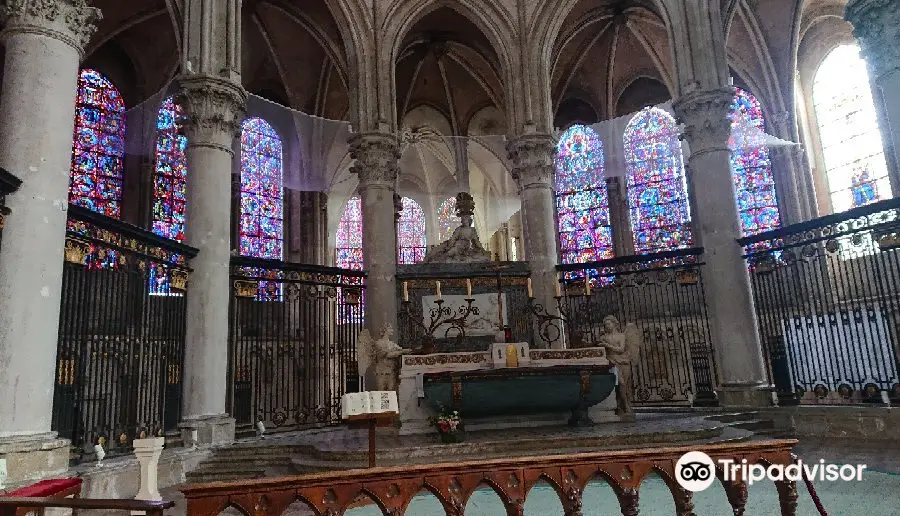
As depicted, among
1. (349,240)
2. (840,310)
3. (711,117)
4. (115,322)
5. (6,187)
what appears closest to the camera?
(6,187)

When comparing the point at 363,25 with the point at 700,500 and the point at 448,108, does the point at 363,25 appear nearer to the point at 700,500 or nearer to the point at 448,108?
the point at 448,108

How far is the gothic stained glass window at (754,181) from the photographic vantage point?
65.7 feet

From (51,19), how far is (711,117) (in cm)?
1167

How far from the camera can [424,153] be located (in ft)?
85.7

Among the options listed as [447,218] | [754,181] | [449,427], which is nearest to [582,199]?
[754,181]

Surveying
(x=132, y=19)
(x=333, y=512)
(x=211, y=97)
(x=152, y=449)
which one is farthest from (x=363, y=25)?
(x=333, y=512)

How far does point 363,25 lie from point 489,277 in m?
7.14

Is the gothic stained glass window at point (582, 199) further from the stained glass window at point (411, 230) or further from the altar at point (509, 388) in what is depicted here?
the altar at point (509, 388)

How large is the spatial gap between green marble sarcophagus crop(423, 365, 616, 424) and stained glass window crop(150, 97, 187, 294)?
11.9 metres

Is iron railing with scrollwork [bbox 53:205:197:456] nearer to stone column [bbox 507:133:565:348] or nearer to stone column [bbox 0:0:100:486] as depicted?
stone column [bbox 0:0:100:486]

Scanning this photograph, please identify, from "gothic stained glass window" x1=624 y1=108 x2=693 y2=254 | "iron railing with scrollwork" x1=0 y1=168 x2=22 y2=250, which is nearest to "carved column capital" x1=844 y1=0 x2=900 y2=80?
"iron railing with scrollwork" x1=0 y1=168 x2=22 y2=250

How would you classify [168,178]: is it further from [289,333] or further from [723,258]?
[723,258]

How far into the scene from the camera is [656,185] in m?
22.0

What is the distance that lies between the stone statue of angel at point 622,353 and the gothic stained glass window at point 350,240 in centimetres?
1452
